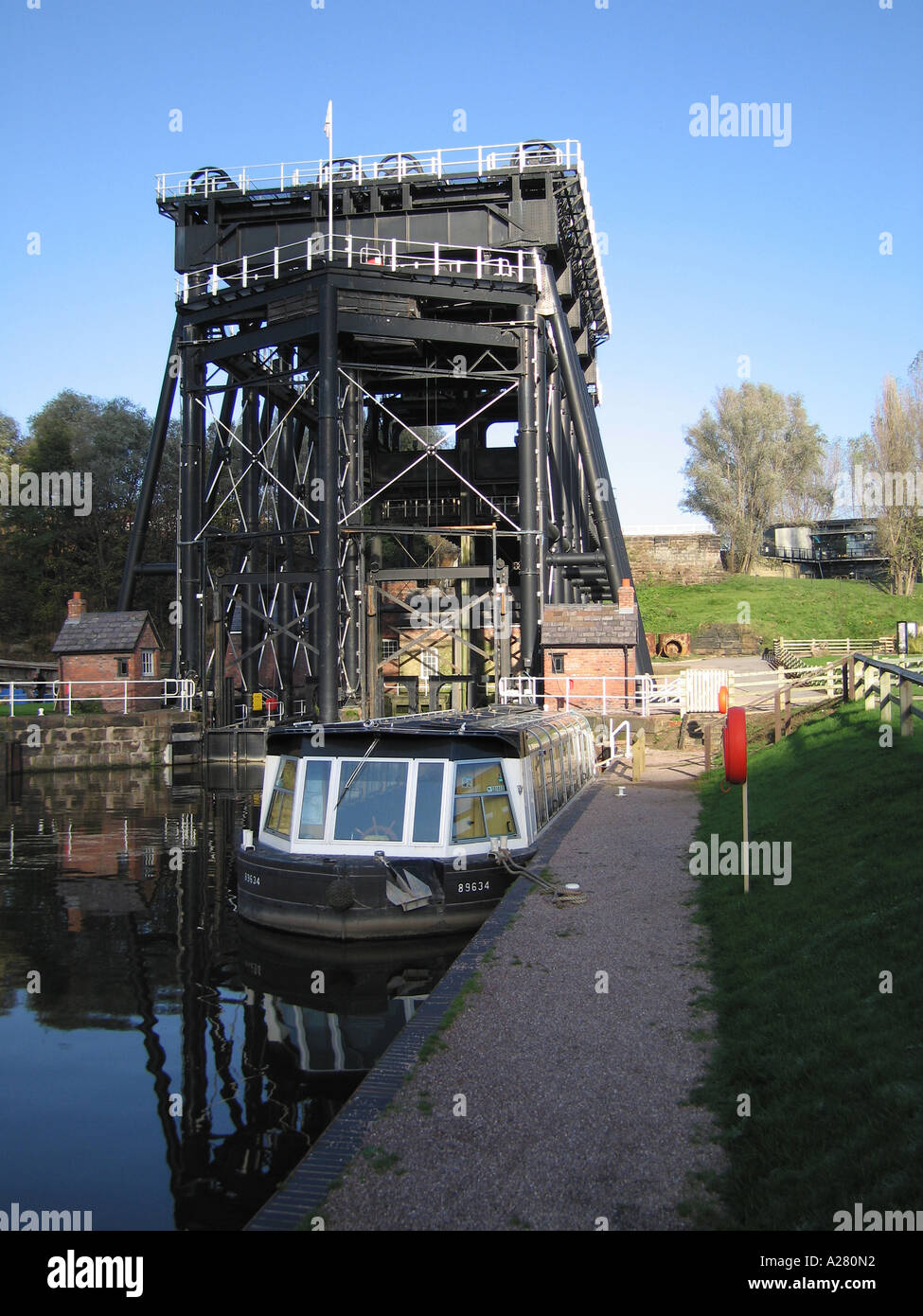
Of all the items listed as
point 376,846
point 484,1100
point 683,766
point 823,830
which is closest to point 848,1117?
point 484,1100

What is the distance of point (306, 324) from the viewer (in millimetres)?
33625

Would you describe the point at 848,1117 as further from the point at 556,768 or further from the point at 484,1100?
the point at 556,768

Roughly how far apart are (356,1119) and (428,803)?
7.03 meters

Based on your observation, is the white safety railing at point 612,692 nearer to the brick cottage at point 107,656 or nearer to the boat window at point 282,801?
the brick cottage at point 107,656

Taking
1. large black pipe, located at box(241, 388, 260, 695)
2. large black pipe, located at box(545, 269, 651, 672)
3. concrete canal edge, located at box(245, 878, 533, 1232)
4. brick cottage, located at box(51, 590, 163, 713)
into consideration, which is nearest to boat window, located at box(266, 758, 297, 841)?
concrete canal edge, located at box(245, 878, 533, 1232)

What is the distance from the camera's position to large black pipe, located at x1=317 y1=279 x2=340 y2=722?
31.9 metres

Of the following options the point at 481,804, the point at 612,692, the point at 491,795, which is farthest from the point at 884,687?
the point at 612,692

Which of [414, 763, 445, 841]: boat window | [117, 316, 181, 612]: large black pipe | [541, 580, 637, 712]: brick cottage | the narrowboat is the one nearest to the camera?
the narrowboat

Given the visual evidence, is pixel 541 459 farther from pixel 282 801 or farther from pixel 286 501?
pixel 282 801

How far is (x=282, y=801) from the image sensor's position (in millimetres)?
14812

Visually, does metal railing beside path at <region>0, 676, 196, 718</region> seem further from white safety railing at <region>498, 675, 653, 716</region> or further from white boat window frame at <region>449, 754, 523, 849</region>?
white boat window frame at <region>449, 754, 523, 849</region>

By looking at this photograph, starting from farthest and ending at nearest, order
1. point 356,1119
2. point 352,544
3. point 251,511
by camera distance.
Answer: point 251,511, point 352,544, point 356,1119

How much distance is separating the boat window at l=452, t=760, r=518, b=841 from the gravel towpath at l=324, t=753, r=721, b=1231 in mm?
2444

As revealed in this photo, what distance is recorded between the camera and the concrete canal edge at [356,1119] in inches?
229
